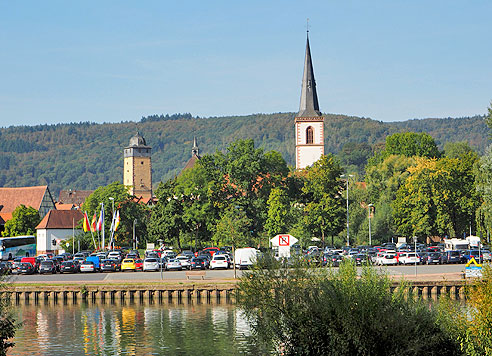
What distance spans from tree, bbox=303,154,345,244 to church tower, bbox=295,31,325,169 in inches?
1726

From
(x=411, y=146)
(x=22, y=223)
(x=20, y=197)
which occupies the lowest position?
(x=22, y=223)

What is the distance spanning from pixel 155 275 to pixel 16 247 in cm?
4829

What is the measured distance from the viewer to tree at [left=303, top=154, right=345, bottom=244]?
105 m

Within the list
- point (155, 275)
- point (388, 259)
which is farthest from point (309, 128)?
point (155, 275)

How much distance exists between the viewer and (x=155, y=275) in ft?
246

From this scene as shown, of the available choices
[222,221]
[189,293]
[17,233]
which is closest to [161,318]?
[189,293]

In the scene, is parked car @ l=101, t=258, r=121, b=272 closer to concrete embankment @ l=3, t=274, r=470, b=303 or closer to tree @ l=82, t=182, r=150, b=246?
concrete embankment @ l=3, t=274, r=470, b=303

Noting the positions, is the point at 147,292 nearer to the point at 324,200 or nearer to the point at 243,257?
the point at 243,257

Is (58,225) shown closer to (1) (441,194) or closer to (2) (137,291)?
(1) (441,194)

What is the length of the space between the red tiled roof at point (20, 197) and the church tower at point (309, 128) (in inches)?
2350

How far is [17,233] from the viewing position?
143m

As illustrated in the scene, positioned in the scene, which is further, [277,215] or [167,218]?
[167,218]

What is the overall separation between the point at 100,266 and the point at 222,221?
22192 millimetres

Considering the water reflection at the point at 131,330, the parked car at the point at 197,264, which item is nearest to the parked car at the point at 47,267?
the parked car at the point at 197,264
